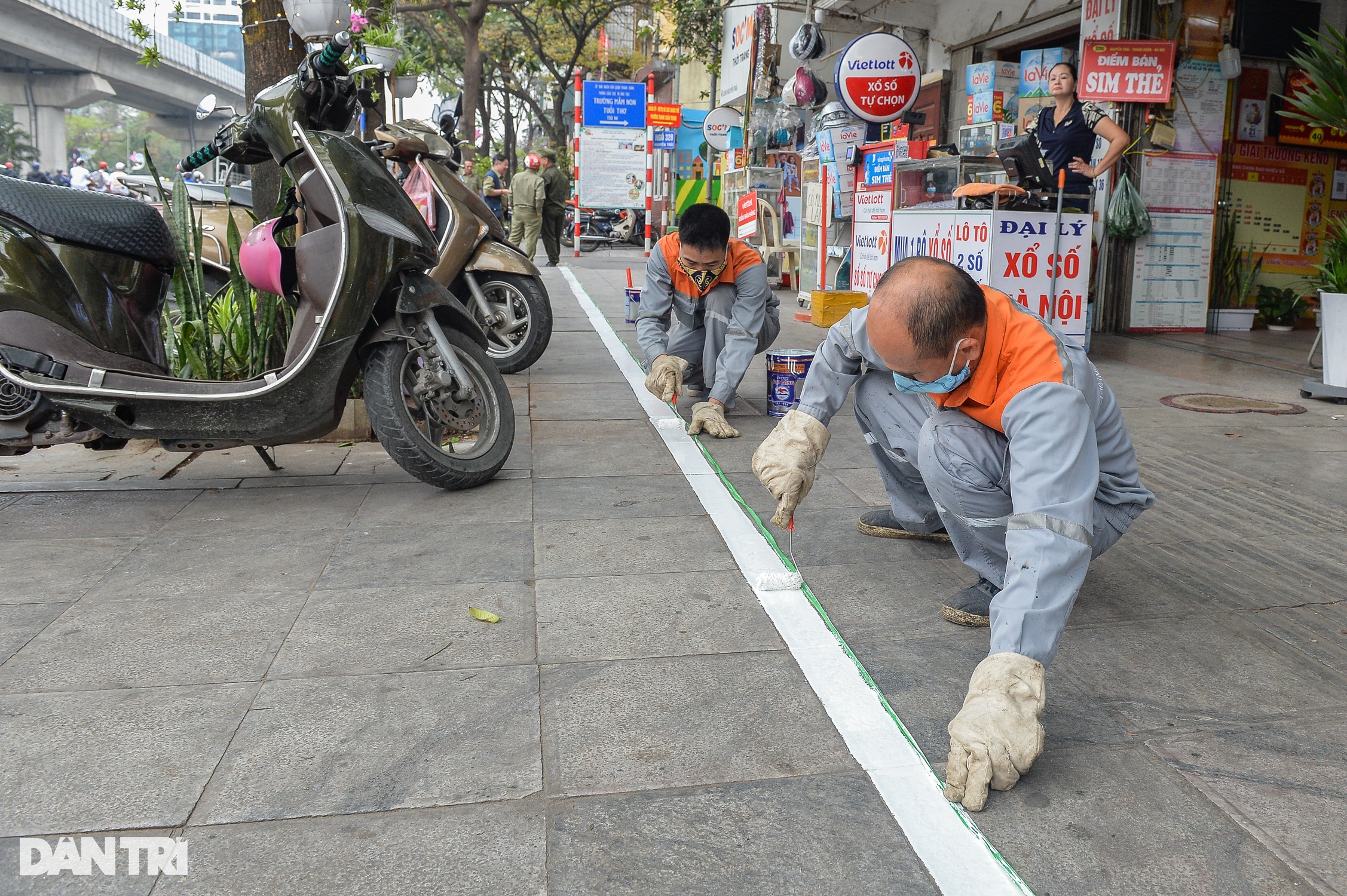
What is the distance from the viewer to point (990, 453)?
2.57 meters

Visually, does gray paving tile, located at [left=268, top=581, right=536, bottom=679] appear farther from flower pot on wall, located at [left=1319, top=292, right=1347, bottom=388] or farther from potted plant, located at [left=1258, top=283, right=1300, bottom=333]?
potted plant, located at [left=1258, top=283, right=1300, bottom=333]

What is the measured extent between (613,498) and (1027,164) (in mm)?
4148

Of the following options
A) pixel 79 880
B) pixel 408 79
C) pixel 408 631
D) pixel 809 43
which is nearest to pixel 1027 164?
pixel 408 631

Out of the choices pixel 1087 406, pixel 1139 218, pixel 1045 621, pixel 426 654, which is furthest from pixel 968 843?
pixel 1139 218

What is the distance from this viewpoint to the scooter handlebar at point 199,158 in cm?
426

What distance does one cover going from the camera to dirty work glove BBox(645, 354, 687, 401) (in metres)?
4.92

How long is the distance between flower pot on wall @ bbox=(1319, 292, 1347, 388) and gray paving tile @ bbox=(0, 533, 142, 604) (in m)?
5.94

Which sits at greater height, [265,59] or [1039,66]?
[1039,66]

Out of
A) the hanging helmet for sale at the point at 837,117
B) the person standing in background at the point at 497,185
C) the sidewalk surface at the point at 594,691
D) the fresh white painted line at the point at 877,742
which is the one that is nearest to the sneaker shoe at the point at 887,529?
the sidewalk surface at the point at 594,691

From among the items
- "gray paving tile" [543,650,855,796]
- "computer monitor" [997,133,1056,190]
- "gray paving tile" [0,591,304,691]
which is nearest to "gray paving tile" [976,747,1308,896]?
"gray paving tile" [543,650,855,796]

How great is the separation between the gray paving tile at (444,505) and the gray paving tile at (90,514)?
0.72m

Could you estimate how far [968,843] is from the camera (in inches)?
73.7

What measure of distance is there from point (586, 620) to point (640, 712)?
1.82 ft

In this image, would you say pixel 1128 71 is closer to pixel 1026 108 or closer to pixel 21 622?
pixel 1026 108
